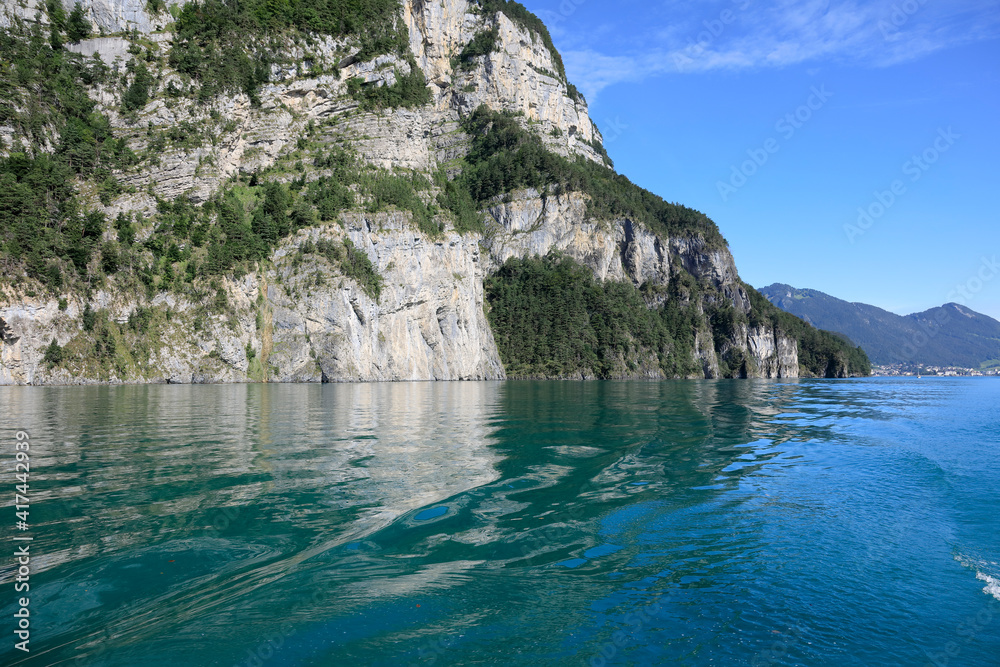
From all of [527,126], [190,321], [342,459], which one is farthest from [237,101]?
[342,459]

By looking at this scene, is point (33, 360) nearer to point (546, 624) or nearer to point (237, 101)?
point (237, 101)

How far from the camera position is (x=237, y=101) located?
333 ft

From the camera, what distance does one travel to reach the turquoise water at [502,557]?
5.34 meters

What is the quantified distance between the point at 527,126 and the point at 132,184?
109244 millimetres

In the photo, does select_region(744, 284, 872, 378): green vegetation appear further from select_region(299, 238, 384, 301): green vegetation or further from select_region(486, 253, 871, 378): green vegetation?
select_region(299, 238, 384, 301): green vegetation

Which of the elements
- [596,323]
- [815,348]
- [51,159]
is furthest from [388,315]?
[815,348]

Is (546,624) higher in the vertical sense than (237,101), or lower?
lower

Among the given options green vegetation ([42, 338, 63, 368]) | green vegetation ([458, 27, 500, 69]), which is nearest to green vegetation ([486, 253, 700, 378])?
green vegetation ([458, 27, 500, 69])

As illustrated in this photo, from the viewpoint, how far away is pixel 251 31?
111 meters

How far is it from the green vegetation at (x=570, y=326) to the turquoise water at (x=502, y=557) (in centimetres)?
11200

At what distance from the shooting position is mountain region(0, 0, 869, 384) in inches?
2958

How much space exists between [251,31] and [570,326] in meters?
97.4

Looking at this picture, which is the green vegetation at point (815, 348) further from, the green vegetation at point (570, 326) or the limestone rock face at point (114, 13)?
the limestone rock face at point (114, 13)

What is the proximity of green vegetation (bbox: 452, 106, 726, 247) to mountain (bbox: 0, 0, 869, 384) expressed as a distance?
74 cm
